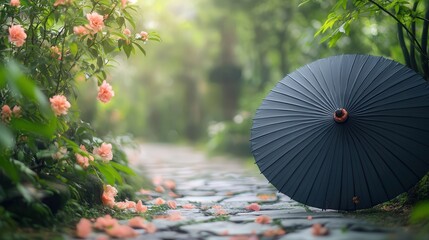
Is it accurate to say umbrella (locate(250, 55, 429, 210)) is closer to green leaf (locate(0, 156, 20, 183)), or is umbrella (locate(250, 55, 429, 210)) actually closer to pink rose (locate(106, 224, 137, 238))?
pink rose (locate(106, 224, 137, 238))

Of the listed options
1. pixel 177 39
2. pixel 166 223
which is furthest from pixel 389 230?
pixel 177 39

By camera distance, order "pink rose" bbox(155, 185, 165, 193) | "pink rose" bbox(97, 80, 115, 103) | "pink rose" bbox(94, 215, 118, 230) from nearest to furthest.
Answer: "pink rose" bbox(94, 215, 118, 230), "pink rose" bbox(97, 80, 115, 103), "pink rose" bbox(155, 185, 165, 193)

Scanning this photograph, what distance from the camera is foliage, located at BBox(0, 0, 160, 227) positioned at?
323 centimetres

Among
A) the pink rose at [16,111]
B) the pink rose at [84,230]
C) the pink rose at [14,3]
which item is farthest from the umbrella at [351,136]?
the pink rose at [14,3]

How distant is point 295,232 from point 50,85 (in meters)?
2.09

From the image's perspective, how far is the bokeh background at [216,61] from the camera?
937 cm

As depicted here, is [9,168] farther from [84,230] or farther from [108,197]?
[108,197]

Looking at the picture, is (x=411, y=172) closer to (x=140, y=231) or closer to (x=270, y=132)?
(x=270, y=132)

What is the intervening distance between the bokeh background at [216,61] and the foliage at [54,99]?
4.13 ft

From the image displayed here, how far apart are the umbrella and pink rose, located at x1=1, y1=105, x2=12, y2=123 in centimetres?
187

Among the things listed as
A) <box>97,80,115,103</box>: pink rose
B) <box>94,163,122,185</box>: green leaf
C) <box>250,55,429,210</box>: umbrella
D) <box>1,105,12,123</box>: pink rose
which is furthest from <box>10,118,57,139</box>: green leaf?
<box>250,55,429,210</box>: umbrella

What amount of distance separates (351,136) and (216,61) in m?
12.0

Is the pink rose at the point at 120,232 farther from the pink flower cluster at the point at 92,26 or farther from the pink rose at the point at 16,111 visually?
the pink flower cluster at the point at 92,26

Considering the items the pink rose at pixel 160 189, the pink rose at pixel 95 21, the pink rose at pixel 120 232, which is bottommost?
the pink rose at pixel 120 232
